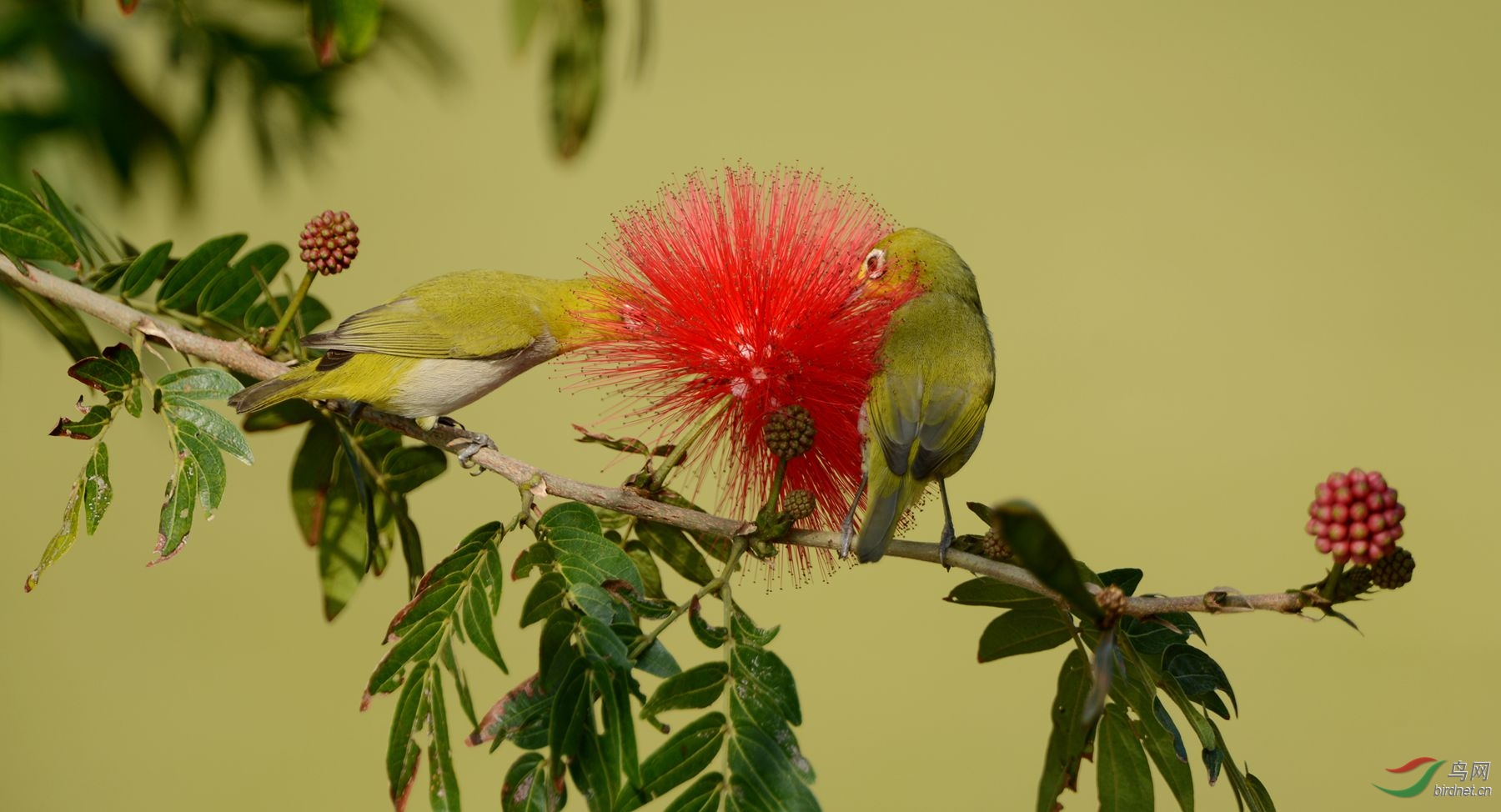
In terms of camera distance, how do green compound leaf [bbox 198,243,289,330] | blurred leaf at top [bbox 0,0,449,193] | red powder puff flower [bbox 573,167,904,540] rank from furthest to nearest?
blurred leaf at top [bbox 0,0,449,193] < green compound leaf [bbox 198,243,289,330] < red powder puff flower [bbox 573,167,904,540]

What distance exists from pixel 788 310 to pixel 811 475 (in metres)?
0.16

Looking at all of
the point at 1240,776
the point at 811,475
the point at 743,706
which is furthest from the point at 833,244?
the point at 1240,776

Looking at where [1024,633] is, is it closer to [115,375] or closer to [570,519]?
[570,519]

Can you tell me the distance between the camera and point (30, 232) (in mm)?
945

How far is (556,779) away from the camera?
73cm

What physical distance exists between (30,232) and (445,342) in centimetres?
37

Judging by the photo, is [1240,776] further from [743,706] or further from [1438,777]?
[1438,777]

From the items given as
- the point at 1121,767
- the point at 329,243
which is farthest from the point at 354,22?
the point at 1121,767

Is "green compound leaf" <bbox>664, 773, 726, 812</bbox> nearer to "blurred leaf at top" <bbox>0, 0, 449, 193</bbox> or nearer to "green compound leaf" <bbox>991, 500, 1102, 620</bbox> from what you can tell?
"green compound leaf" <bbox>991, 500, 1102, 620</bbox>

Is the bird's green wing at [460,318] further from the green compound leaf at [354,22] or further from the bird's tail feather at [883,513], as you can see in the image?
the bird's tail feather at [883,513]

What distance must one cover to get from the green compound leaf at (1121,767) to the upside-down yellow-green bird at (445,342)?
593mm

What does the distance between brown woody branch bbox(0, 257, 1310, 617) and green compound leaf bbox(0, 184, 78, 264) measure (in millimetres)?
21

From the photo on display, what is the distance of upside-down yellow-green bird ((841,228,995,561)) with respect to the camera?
36.6 inches

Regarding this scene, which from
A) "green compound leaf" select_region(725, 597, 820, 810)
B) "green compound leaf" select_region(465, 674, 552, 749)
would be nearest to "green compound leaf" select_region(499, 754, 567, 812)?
"green compound leaf" select_region(465, 674, 552, 749)
